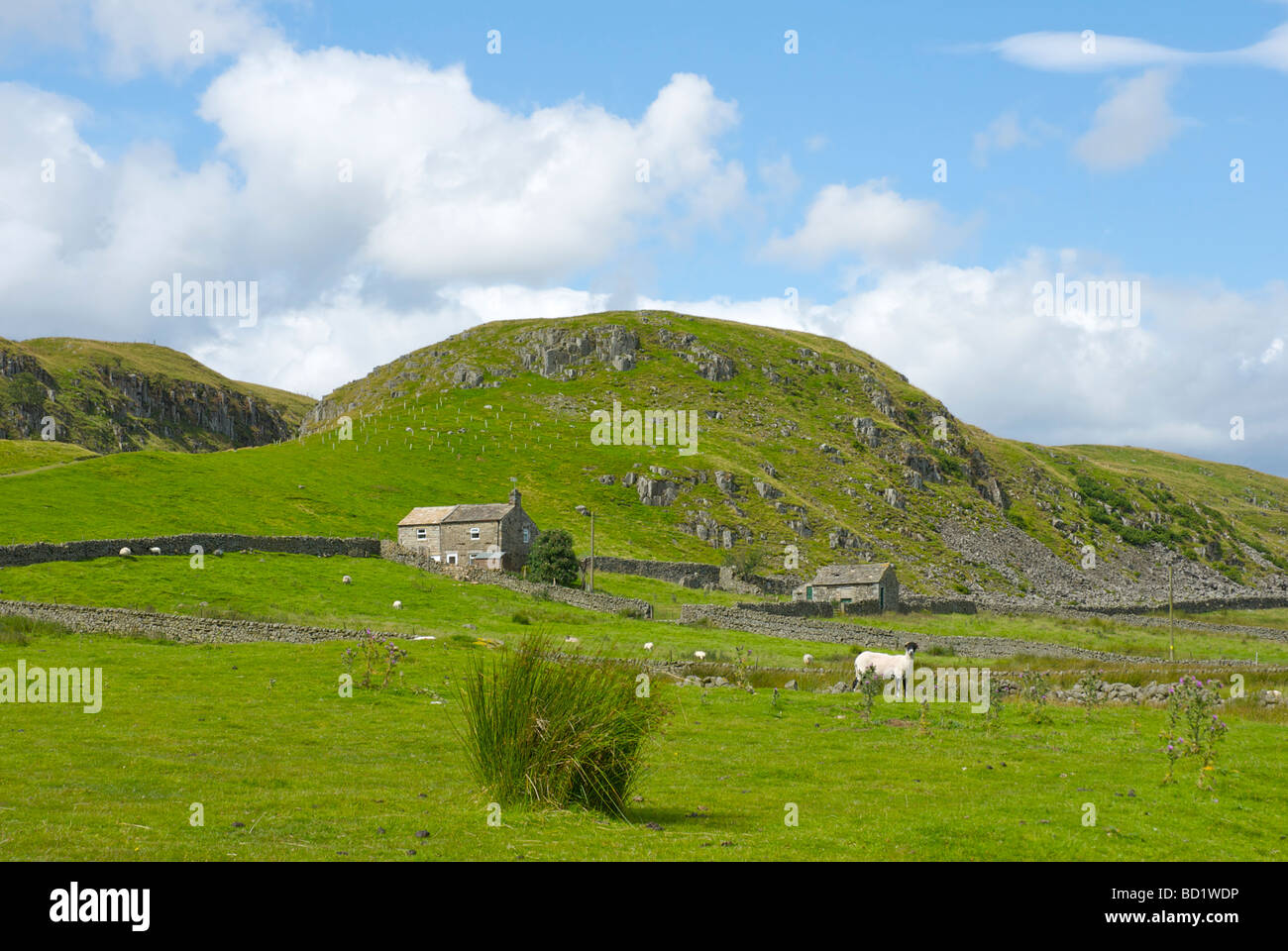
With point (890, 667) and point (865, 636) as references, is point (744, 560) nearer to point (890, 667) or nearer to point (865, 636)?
point (865, 636)

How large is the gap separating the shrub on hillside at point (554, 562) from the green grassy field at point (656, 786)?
5679 cm

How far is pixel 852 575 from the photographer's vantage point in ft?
335

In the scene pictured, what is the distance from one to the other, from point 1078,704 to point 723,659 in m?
17.0

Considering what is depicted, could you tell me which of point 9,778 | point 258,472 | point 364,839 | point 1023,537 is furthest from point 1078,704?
point 1023,537

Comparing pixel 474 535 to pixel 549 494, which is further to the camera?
pixel 549 494

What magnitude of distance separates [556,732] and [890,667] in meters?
24.0

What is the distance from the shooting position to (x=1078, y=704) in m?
33.1

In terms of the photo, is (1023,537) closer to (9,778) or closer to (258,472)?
(258,472)

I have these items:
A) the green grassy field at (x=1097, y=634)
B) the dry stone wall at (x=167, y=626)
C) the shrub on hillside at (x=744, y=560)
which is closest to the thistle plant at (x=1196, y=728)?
the dry stone wall at (x=167, y=626)

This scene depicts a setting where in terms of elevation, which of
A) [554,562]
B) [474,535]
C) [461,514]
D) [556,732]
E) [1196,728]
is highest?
[461,514]

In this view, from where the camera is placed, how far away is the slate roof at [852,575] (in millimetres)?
99125

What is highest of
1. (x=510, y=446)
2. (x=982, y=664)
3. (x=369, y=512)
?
(x=510, y=446)

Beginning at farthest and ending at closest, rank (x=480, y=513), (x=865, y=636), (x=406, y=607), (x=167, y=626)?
(x=480, y=513) → (x=865, y=636) → (x=406, y=607) → (x=167, y=626)

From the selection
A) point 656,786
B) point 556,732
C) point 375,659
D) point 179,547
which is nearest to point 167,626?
point 375,659
